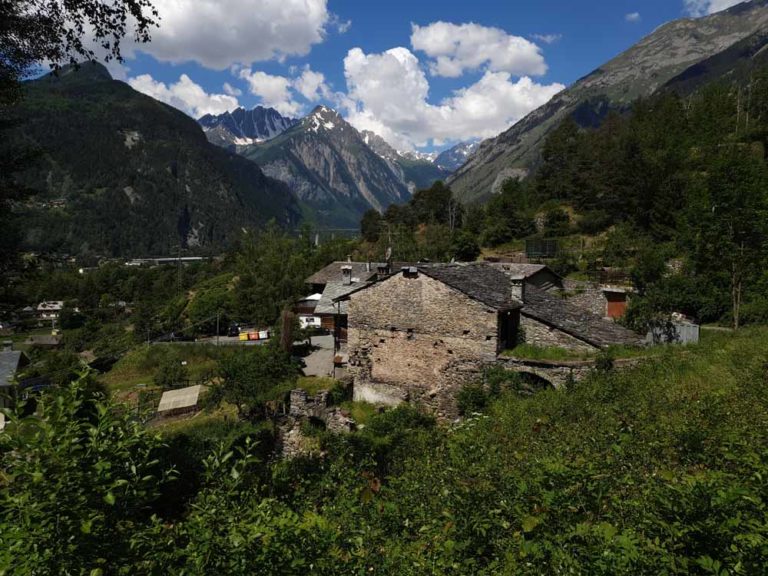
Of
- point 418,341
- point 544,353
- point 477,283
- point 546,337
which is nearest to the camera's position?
point 544,353

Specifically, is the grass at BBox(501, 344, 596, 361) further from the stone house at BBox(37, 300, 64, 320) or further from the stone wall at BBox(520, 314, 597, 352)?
the stone house at BBox(37, 300, 64, 320)

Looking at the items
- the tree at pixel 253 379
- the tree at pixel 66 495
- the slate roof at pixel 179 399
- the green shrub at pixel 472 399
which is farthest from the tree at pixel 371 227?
the tree at pixel 66 495

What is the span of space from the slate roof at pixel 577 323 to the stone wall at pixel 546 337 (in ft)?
0.60

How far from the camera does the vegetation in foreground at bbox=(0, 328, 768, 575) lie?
3693mm

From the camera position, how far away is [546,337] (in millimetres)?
18859

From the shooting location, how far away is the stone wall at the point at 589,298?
3034cm

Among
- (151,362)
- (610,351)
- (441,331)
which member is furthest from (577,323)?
(151,362)

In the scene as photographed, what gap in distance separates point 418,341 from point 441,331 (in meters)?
1.22

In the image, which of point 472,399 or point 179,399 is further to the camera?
point 179,399

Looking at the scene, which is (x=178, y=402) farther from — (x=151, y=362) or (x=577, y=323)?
(x=577, y=323)

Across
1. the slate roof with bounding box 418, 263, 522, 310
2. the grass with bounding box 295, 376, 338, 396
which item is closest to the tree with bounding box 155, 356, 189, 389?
the grass with bounding box 295, 376, 338, 396

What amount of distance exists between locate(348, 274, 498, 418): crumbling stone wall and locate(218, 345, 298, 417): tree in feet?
15.6

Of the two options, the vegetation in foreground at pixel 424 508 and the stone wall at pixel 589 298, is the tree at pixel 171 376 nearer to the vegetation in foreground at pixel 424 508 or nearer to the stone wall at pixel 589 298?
the vegetation in foreground at pixel 424 508

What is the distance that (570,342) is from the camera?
18.4 meters
